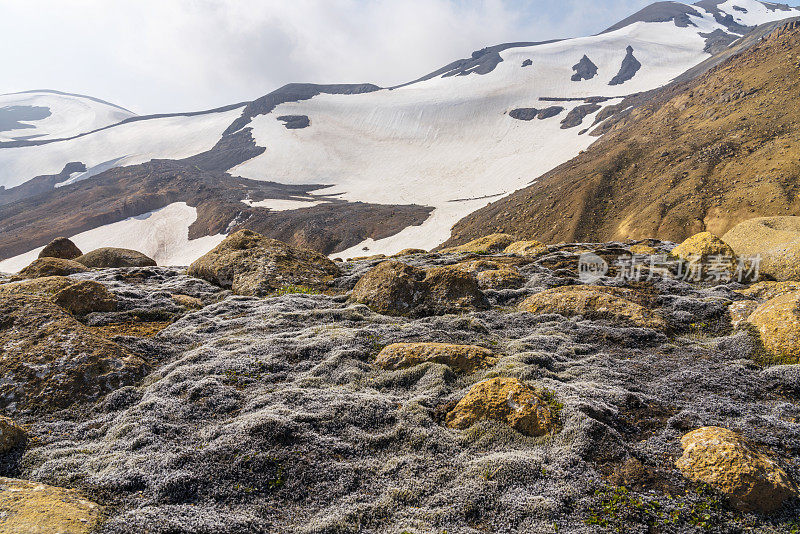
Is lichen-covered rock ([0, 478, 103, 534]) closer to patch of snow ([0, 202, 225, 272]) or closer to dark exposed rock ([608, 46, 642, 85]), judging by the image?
patch of snow ([0, 202, 225, 272])

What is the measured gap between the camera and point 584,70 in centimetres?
13788

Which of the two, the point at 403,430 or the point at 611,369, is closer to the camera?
the point at 403,430

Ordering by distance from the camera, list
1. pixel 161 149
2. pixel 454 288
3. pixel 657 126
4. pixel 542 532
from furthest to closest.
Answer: pixel 161 149
pixel 657 126
pixel 454 288
pixel 542 532

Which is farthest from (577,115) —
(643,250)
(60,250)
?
(60,250)

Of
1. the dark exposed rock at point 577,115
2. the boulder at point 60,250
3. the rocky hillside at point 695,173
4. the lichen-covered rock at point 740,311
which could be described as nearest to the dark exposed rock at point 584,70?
the dark exposed rock at point 577,115

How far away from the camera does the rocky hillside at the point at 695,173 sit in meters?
31.4

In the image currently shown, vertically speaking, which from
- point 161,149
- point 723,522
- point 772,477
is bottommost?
point 723,522

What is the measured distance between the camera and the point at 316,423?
6.60m

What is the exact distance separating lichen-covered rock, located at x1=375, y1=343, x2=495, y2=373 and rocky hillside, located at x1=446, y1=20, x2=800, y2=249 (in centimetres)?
3242

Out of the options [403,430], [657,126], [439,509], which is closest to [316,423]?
[403,430]

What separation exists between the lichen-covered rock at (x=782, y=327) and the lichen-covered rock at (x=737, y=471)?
4.53 meters

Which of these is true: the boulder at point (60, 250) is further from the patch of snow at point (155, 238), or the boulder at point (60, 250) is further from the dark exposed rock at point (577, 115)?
the dark exposed rock at point (577, 115)

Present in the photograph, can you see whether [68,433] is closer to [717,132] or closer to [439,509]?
[439,509]

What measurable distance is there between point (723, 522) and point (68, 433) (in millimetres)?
10250
